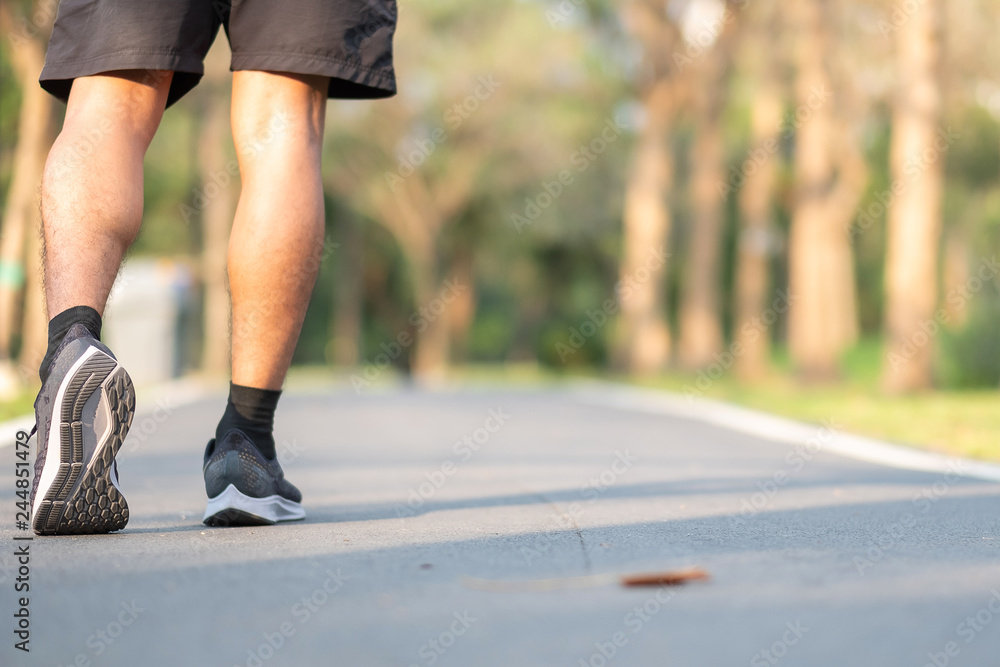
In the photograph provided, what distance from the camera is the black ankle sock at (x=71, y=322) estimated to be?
8.68 ft

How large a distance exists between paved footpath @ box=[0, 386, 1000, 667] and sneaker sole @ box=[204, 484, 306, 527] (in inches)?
2.2

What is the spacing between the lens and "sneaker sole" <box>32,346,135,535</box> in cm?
247

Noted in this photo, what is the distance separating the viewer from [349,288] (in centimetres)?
4138

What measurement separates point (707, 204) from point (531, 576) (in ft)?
67.8

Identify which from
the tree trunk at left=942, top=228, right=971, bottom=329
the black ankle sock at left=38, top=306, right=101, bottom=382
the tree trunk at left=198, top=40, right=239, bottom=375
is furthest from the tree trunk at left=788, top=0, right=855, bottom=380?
the tree trunk at left=942, top=228, right=971, bottom=329

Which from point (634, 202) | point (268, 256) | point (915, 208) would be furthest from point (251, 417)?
point (634, 202)

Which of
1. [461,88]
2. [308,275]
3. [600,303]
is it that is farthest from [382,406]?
[600,303]

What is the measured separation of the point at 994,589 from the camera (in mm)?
2061

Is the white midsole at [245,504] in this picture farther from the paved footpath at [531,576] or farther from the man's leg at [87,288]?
the man's leg at [87,288]

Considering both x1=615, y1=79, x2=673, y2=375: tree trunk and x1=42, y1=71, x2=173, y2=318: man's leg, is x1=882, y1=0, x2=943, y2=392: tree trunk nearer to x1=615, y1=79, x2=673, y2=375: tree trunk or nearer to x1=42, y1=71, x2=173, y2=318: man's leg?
x1=615, y1=79, x2=673, y2=375: tree trunk

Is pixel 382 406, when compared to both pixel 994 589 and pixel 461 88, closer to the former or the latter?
pixel 994 589

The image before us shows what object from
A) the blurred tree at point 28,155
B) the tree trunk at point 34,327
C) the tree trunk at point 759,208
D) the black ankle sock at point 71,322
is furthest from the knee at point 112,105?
the tree trunk at point 759,208

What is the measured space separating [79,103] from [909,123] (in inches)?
466

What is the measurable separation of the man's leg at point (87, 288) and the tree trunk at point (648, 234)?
21184 millimetres
